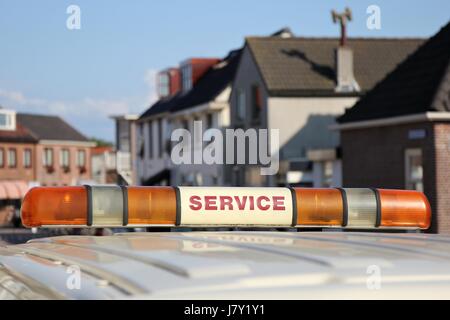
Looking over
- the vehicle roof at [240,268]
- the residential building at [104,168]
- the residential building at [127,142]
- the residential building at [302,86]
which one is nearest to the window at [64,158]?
the residential building at [104,168]

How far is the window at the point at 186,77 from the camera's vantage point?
2375 inches

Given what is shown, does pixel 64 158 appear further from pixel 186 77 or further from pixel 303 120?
pixel 303 120

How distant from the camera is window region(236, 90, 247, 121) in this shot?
151 ft

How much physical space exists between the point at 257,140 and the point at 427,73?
47.4 feet

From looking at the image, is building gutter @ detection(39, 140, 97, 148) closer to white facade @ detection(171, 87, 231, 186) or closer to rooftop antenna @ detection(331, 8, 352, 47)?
white facade @ detection(171, 87, 231, 186)

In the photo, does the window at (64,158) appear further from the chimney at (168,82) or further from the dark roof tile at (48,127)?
the chimney at (168,82)

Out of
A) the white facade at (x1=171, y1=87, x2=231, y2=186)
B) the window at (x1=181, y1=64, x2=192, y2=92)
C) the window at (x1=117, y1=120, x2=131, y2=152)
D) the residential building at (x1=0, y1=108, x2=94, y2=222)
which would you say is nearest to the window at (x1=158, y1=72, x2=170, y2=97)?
the window at (x1=181, y1=64, x2=192, y2=92)

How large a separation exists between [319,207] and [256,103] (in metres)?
38.8

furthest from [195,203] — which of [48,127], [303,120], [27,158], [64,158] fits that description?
[48,127]

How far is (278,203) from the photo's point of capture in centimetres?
585

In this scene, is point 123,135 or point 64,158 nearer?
point 123,135

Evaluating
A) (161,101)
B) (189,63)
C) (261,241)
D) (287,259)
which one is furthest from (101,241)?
(161,101)

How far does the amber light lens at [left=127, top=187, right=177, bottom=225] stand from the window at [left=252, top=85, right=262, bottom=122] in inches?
1475

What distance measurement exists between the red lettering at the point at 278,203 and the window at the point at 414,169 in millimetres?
25269
